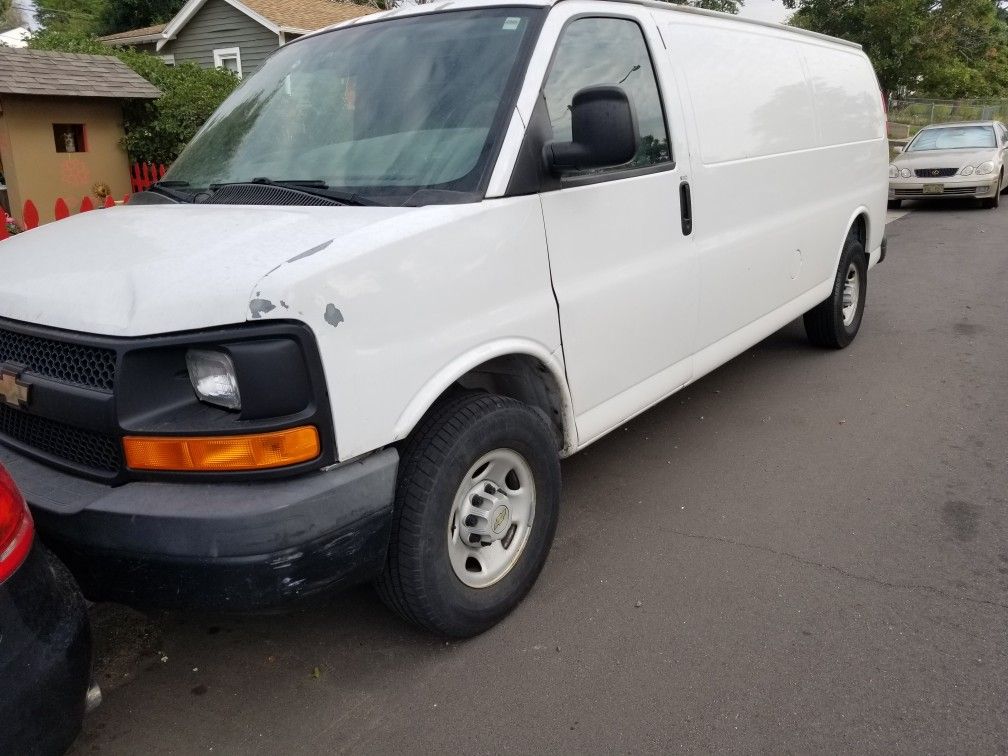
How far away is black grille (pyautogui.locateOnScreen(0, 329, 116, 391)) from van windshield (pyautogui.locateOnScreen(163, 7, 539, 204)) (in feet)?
3.37

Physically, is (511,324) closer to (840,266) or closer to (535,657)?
(535,657)

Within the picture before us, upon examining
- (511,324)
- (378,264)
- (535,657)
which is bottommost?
(535,657)

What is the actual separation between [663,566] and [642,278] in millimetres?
1197

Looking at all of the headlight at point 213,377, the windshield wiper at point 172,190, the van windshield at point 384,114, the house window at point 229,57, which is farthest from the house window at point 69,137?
the house window at point 229,57

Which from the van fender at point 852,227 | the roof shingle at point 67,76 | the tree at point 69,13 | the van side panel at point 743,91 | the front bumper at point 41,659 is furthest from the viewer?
the tree at point 69,13

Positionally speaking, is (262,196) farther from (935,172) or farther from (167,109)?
(935,172)

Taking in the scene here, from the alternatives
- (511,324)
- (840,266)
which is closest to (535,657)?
(511,324)

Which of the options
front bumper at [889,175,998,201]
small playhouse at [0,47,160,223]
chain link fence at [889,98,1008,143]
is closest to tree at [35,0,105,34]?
small playhouse at [0,47,160,223]

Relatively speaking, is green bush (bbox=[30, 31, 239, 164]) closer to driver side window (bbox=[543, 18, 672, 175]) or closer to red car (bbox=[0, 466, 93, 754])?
driver side window (bbox=[543, 18, 672, 175])

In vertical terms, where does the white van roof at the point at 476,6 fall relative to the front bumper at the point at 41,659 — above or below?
above

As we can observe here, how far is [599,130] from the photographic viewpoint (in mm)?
2842

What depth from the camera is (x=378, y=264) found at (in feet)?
7.95

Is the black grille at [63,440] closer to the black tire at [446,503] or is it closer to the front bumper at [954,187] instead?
the black tire at [446,503]

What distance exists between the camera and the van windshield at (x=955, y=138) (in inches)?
607
